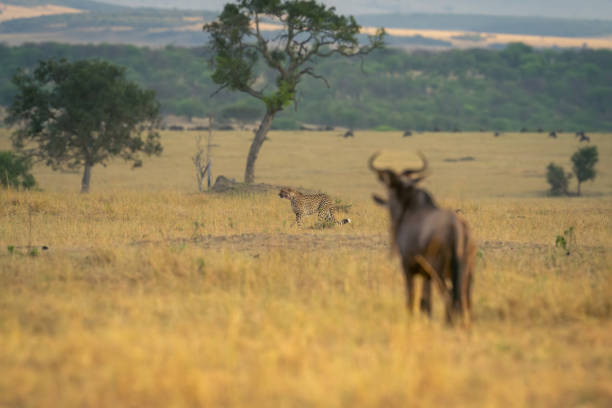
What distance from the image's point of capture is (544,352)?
5.54 metres

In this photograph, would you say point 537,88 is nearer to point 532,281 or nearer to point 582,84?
point 582,84

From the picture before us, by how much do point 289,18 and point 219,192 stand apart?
24.1 ft

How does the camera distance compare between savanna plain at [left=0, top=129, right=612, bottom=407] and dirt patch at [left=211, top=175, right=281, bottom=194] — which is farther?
dirt patch at [left=211, top=175, right=281, bottom=194]

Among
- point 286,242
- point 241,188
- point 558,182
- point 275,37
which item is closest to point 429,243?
point 286,242

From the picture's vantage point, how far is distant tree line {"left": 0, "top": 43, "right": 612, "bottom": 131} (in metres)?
99.0

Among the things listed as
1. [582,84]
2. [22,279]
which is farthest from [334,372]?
[582,84]

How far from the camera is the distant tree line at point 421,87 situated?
325 feet

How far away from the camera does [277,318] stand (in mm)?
6559

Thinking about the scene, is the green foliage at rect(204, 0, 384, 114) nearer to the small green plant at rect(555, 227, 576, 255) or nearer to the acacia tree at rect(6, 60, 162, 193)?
the acacia tree at rect(6, 60, 162, 193)

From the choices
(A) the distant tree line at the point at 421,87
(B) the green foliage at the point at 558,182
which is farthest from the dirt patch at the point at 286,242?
(A) the distant tree line at the point at 421,87

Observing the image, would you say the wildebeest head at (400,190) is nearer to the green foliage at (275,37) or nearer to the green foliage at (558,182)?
the green foliage at (275,37)

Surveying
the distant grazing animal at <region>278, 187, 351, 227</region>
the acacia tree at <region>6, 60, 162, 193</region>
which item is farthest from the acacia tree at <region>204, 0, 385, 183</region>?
the distant grazing animal at <region>278, 187, 351, 227</region>

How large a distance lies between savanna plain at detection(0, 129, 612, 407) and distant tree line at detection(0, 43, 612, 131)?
7807 cm

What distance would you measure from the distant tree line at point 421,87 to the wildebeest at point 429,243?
3339 inches
